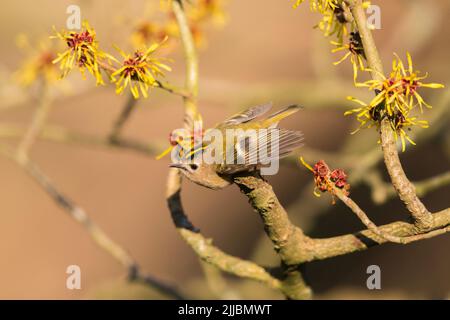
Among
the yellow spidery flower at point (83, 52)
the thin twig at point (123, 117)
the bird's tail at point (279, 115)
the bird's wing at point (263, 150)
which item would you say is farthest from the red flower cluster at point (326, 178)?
the thin twig at point (123, 117)

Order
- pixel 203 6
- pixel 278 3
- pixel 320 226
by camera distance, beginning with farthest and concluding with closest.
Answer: pixel 278 3
pixel 320 226
pixel 203 6

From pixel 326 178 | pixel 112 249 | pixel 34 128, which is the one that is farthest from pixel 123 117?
pixel 326 178

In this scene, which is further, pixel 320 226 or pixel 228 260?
pixel 320 226

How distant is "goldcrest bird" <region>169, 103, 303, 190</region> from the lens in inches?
60.1

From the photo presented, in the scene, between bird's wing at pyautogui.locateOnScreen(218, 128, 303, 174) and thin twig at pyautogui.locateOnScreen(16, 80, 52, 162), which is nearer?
bird's wing at pyautogui.locateOnScreen(218, 128, 303, 174)

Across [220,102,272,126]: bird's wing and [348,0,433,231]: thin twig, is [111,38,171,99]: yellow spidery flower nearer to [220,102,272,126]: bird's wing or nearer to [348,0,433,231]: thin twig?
[220,102,272,126]: bird's wing

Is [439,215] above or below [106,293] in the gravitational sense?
below

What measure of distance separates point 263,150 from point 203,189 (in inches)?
141

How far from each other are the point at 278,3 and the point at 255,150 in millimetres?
4302

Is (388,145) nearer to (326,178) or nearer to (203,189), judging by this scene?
(326,178)

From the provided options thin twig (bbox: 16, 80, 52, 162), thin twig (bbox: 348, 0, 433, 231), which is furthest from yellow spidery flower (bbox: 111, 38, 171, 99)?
thin twig (bbox: 16, 80, 52, 162)

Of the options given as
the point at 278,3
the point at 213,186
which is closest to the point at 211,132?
the point at 213,186

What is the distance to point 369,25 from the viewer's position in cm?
153
